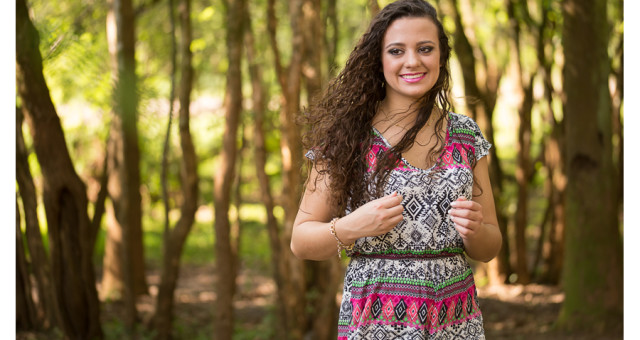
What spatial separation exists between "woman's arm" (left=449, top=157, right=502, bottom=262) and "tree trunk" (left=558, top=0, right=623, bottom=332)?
13.9ft

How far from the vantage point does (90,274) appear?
5.89m

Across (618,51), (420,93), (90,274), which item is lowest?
(90,274)

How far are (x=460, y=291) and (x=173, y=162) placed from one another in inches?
537

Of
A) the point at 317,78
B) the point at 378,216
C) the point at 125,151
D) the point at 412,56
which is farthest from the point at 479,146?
the point at 125,151

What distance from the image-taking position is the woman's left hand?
2.06m

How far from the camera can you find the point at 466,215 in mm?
2061

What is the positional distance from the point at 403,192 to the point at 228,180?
14.2 ft

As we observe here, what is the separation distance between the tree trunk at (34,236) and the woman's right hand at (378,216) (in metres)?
4.38

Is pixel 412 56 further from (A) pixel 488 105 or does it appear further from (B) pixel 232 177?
(A) pixel 488 105

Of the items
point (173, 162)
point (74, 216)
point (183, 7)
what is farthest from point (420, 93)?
point (173, 162)

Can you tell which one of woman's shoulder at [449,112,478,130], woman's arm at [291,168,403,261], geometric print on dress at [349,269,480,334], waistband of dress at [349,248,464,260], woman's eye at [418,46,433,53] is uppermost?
woman's eye at [418,46,433,53]

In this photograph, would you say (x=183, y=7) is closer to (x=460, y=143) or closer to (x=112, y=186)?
(x=112, y=186)

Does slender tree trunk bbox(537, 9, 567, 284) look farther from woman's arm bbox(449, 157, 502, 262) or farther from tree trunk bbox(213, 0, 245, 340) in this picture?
woman's arm bbox(449, 157, 502, 262)

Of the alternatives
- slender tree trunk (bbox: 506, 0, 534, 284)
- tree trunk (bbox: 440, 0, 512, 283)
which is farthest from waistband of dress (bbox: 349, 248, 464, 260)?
slender tree trunk (bbox: 506, 0, 534, 284)
